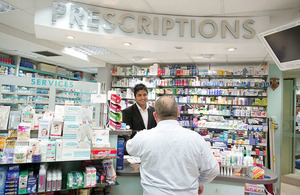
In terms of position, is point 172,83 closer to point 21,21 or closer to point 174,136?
point 21,21

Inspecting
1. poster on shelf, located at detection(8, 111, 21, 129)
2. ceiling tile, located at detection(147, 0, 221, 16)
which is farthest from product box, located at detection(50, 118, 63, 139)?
ceiling tile, located at detection(147, 0, 221, 16)

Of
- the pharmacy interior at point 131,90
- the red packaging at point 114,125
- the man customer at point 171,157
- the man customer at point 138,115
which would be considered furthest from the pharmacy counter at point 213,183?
the man customer at point 138,115

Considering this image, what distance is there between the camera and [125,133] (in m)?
2.58

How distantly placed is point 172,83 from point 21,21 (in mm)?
4638

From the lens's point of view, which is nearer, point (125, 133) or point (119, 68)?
point (125, 133)

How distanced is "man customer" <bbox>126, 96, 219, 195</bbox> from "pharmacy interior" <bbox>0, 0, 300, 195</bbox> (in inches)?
30.0

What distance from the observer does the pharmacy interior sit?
2172 millimetres

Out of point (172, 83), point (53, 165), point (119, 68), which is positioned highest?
point (119, 68)

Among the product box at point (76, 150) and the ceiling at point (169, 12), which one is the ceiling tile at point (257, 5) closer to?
the ceiling at point (169, 12)

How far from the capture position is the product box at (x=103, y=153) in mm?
2243

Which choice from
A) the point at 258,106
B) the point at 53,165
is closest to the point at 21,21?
the point at 53,165

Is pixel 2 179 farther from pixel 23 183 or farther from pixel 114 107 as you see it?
pixel 114 107

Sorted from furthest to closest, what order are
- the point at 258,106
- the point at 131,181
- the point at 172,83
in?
the point at 172,83 < the point at 258,106 < the point at 131,181

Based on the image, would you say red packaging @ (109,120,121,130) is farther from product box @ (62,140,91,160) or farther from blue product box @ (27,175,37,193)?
blue product box @ (27,175,37,193)
